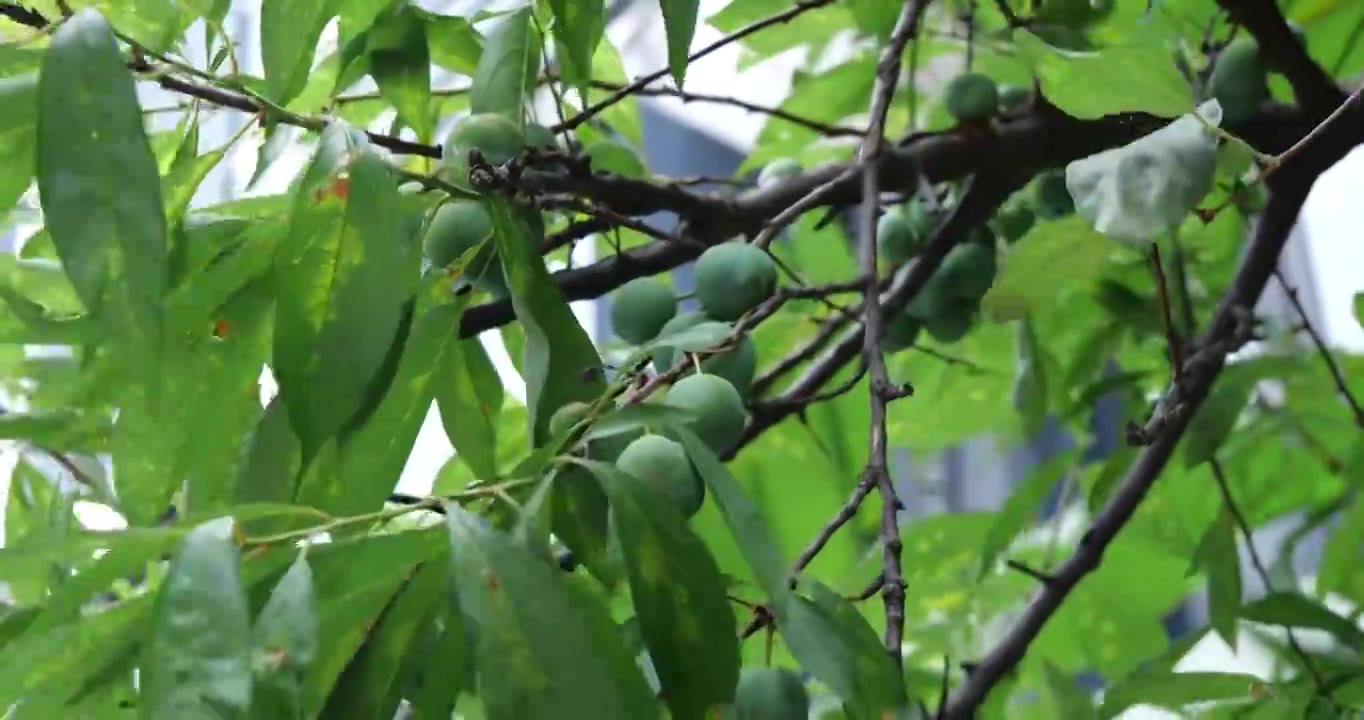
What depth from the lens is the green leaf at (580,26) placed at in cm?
39

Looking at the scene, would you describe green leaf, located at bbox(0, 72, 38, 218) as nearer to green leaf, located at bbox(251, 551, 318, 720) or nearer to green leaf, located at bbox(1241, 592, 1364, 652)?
green leaf, located at bbox(251, 551, 318, 720)

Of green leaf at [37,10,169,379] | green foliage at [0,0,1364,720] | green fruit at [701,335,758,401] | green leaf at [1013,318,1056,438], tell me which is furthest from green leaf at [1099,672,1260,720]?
green leaf at [37,10,169,379]

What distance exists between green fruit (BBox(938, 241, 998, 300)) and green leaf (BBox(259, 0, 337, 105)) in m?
0.35

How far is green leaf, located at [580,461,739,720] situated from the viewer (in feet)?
1.01

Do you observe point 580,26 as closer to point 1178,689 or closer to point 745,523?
point 745,523

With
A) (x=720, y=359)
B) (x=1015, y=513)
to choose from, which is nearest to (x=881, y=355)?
(x=720, y=359)

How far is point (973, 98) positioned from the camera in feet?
2.02

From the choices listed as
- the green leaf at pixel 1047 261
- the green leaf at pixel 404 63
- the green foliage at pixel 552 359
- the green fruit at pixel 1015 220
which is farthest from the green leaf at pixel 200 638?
the green fruit at pixel 1015 220

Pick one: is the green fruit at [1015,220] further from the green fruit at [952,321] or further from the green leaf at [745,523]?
the green leaf at [745,523]

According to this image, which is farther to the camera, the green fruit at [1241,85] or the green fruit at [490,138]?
the green fruit at [1241,85]

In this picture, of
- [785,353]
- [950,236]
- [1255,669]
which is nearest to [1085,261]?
[950,236]

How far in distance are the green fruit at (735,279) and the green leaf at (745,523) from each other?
0.15 m

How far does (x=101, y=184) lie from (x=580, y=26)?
0.15m

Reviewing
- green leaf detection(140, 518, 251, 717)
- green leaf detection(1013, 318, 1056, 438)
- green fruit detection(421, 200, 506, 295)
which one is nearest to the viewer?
green leaf detection(140, 518, 251, 717)
